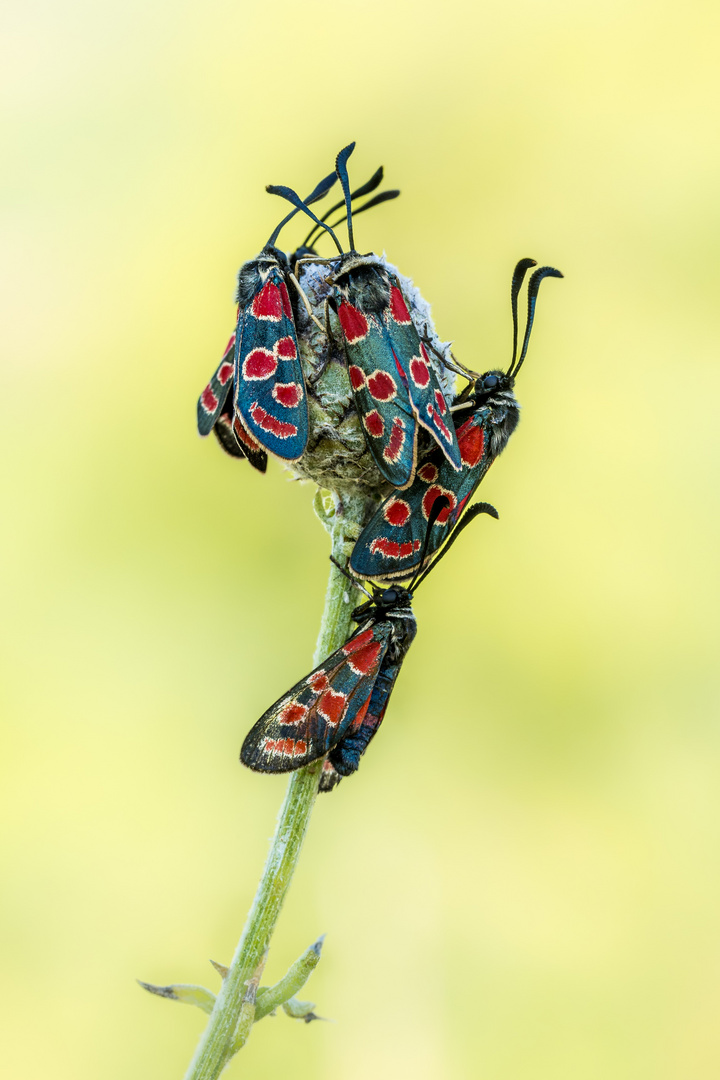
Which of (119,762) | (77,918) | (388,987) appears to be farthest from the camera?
(119,762)

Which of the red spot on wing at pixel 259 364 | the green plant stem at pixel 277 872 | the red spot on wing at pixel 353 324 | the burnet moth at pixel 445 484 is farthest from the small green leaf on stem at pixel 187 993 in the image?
the red spot on wing at pixel 353 324

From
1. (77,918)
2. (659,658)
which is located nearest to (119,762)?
(77,918)

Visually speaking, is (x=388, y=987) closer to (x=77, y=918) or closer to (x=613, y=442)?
(x=77, y=918)

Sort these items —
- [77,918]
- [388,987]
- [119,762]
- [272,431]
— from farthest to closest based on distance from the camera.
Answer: [119,762], [77,918], [388,987], [272,431]

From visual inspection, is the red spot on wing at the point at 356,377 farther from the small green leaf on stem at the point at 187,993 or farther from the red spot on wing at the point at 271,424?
the small green leaf on stem at the point at 187,993

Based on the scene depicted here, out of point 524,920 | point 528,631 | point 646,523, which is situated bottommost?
point 524,920

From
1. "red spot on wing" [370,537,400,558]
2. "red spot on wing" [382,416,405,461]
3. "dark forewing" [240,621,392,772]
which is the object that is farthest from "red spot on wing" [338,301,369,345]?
"dark forewing" [240,621,392,772]
